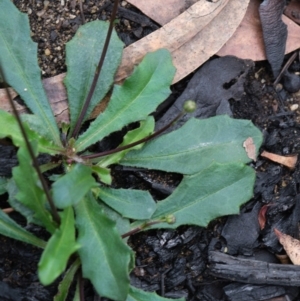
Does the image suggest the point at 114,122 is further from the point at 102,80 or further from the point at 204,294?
the point at 204,294

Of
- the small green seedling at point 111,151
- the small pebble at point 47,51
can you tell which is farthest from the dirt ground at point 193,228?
the small green seedling at point 111,151

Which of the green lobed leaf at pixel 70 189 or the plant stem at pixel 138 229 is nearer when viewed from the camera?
the green lobed leaf at pixel 70 189

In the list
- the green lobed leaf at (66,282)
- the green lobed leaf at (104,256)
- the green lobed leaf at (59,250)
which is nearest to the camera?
the green lobed leaf at (59,250)

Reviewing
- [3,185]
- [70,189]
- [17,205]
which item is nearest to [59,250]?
[70,189]

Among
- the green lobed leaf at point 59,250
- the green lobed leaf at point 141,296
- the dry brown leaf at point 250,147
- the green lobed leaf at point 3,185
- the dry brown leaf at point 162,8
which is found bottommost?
the green lobed leaf at point 141,296

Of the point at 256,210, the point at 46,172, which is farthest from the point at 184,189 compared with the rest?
the point at 46,172

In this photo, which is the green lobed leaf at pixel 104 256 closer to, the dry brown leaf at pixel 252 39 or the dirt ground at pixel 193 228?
the dirt ground at pixel 193 228

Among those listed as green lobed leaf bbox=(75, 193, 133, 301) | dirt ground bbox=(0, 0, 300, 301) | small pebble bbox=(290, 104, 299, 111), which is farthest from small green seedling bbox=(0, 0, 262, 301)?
small pebble bbox=(290, 104, 299, 111)
